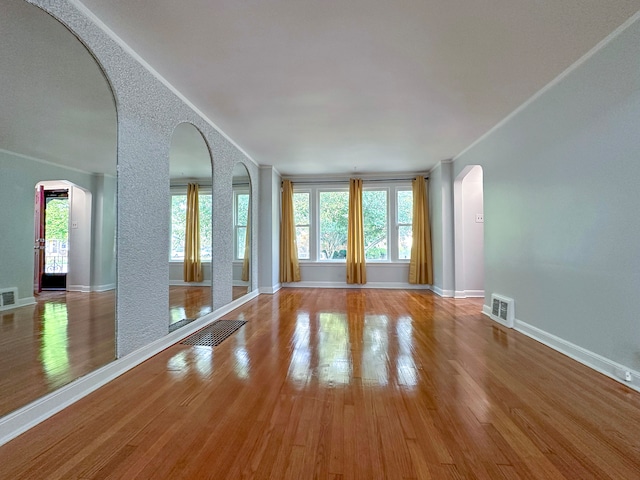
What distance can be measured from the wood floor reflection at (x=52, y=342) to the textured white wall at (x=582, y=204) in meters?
3.59

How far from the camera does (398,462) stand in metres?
1.27

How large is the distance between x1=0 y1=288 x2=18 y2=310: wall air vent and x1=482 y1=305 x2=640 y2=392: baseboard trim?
3800 mm

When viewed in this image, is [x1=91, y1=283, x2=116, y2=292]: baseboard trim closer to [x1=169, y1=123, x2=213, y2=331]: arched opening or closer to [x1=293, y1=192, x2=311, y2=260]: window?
[x1=169, y1=123, x2=213, y2=331]: arched opening

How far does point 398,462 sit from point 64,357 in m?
2.16

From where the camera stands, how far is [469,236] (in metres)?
5.36

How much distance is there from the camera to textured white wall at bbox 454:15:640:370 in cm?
199

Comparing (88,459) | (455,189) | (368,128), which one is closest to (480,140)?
(455,189)

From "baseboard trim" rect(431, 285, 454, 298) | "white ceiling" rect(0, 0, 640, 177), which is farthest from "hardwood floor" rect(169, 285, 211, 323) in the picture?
"baseboard trim" rect(431, 285, 454, 298)

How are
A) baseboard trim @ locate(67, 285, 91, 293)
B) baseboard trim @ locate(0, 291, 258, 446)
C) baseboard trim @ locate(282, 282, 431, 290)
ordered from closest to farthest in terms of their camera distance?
baseboard trim @ locate(0, 291, 258, 446), baseboard trim @ locate(67, 285, 91, 293), baseboard trim @ locate(282, 282, 431, 290)

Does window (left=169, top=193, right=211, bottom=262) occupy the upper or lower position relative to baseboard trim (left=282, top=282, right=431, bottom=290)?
upper

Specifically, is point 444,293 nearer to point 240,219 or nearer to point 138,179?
point 240,219

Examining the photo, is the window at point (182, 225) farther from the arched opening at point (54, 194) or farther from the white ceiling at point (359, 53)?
the white ceiling at point (359, 53)

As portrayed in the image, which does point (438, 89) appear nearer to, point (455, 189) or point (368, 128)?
point (368, 128)

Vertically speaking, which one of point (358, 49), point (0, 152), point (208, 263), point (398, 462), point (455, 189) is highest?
point (358, 49)
